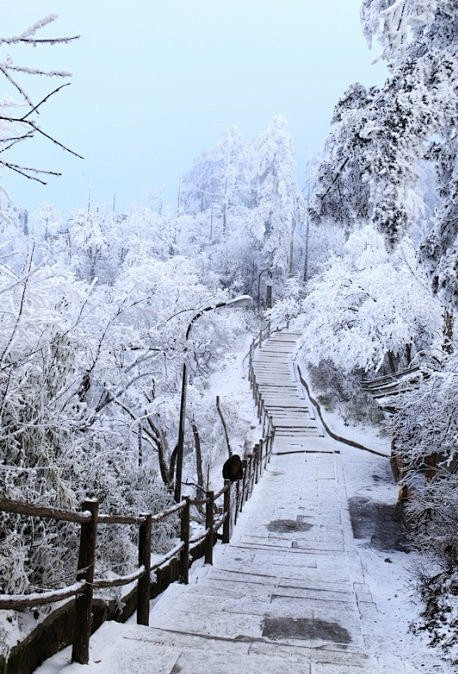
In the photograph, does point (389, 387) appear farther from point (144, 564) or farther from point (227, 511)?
point (144, 564)

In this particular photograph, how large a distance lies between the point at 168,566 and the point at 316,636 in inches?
79.6

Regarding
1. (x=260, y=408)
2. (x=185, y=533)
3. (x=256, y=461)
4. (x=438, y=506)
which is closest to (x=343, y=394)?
(x=260, y=408)

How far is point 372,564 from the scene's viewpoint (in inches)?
360

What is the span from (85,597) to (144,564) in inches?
50.0

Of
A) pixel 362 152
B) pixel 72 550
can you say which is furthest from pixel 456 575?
pixel 362 152

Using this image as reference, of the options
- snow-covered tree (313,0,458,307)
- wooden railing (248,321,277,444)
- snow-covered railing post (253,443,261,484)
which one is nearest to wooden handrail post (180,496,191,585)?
snow-covered tree (313,0,458,307)

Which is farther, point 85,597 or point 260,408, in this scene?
point 260,408

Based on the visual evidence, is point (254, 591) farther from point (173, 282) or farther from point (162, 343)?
point (173, 282)

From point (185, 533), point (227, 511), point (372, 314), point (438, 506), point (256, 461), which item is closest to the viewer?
point (185, 533)

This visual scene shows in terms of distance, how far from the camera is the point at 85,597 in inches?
146

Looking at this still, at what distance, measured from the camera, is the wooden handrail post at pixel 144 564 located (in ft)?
16.0

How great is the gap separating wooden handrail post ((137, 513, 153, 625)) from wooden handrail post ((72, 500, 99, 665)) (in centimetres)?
114

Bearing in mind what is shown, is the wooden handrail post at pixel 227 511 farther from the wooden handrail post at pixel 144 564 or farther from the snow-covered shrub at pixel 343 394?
the snow-covered shrub at pixel 343 394

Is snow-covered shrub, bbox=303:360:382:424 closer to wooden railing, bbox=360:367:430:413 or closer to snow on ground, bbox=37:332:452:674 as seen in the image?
wooden railing, bbox=360:367:430:413
